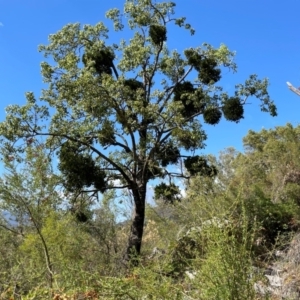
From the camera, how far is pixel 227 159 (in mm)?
32469

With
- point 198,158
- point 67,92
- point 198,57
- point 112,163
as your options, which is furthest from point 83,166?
point 198,57

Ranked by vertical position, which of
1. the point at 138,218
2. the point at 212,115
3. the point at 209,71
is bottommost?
the point at 138,218

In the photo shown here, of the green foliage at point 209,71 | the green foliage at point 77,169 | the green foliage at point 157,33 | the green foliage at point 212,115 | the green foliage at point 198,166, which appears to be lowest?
the green foliage at point 77,169

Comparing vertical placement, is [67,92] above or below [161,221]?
above

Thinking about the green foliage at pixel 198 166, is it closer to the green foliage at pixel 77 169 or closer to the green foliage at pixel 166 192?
the green foliage at pixel 166 192

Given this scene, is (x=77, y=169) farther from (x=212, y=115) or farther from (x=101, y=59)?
(x=212, y=115)

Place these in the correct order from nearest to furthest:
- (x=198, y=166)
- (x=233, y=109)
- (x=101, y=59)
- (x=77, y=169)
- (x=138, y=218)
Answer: (x=77, y=169)
(x=233, y=109)
(x=138, y=218)
(x=198, y=166)
(x=101, y=59)

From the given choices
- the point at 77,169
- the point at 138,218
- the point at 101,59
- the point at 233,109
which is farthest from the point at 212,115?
the point at 77,169

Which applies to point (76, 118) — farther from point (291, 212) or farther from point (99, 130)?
point (291, 212)

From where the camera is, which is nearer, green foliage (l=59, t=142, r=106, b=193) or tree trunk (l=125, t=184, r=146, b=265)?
green foliage (l=59, t=142, r=106, b=193)

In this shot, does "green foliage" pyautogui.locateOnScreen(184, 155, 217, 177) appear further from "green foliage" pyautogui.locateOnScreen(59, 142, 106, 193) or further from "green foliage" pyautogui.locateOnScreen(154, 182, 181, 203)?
"green foliage" pyautogui.locateOnScreen(59, 142, 106, 193)

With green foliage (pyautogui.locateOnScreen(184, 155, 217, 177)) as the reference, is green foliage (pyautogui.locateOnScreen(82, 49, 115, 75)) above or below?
above

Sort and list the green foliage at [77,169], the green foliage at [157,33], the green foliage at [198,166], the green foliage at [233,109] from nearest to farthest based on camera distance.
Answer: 1. the green foliage at [77,169]
2. the green foliage at [233,109]
3. the green foliage at [198,166]
4. the green foliage at [157,33]

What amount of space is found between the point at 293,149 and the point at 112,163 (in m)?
8.72
